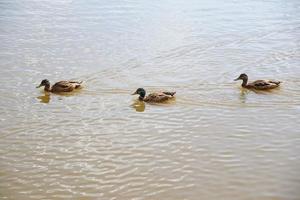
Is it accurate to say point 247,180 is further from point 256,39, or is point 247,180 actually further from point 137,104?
point 256,39

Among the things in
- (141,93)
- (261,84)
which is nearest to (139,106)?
(141,93)

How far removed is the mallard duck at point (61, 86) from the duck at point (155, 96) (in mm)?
1650

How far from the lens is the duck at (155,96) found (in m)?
11.8

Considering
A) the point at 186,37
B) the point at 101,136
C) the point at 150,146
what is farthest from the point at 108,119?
the point at 186,37

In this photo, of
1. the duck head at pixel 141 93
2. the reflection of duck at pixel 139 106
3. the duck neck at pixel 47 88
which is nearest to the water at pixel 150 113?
the reflection of duck at pixel 139 106

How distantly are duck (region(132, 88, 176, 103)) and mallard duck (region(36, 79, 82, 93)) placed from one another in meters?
1.65

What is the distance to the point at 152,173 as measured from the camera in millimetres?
8398

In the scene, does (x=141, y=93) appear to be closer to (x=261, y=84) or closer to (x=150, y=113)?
(x=150, y=113)

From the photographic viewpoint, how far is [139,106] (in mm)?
11797

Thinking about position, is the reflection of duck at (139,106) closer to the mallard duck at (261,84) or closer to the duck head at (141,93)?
the duck head at (141,93)

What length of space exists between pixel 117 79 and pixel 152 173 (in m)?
5.59

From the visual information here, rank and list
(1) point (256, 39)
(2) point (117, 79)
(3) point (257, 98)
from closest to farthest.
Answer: (3) point (257, 98)
(2) point (117, 79)
(1) point (256, 39)

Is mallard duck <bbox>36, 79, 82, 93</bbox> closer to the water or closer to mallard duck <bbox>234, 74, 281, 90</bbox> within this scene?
the water

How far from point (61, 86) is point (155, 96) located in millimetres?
2396
